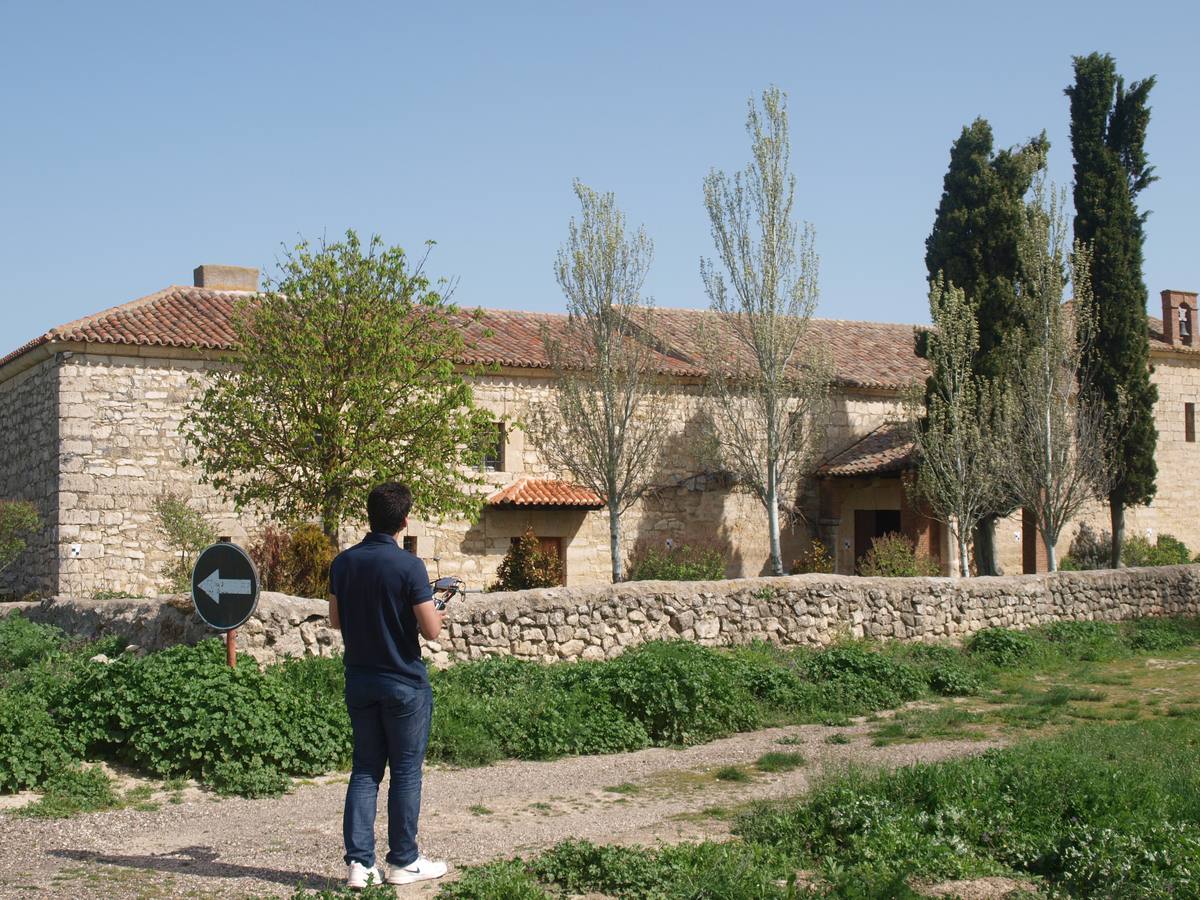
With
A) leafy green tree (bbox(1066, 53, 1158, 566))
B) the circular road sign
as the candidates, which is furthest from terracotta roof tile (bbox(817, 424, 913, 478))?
the circular road sign

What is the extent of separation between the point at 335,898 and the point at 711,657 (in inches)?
240

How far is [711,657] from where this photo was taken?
34.6ft

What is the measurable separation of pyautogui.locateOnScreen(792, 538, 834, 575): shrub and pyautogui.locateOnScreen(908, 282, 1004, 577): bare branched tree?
241cm

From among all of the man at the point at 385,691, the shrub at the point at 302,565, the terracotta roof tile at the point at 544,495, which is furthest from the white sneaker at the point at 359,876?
the terracotta roof tile at the point at 544,495

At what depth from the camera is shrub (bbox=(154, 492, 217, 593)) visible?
18.0 metres

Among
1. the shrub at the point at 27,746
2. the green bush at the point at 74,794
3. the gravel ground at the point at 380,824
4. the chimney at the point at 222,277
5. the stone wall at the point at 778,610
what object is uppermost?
the chimney at the point at 222,277

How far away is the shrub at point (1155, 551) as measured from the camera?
2567 centimetres

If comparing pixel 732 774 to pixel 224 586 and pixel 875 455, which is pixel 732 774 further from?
pixel 875 455

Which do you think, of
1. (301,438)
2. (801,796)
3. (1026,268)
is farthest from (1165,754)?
(1026,268)

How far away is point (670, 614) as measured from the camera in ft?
41.0

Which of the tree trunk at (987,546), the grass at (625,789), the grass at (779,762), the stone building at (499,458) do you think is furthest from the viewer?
the tree trunk at (987,546)

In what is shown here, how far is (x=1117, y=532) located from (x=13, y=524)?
20919 mm

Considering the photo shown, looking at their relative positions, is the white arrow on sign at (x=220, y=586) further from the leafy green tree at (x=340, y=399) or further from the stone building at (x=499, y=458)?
the stone building at (x=499, y=458)

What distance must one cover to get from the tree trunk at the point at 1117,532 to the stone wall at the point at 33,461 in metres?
20.2
